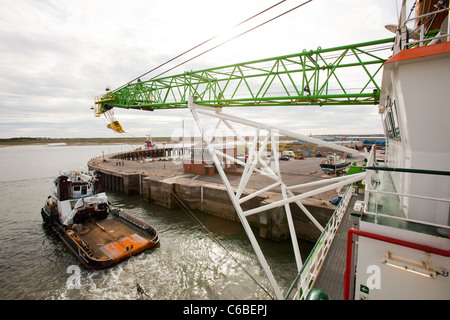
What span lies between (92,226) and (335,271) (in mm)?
17087

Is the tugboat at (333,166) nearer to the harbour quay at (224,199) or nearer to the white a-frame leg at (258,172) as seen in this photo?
the harbour quay at (224,199)

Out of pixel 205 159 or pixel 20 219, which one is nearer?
pixel 20 219

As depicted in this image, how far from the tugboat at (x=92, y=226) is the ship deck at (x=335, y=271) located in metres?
11.3

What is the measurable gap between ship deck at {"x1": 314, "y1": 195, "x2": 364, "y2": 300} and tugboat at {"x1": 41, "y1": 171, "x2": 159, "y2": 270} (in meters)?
11.3

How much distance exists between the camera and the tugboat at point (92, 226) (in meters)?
12.9

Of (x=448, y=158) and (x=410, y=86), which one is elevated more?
(x=410, y=86)

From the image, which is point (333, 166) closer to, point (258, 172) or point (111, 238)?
point (258, 172)

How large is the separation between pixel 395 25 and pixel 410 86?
12.6 feet

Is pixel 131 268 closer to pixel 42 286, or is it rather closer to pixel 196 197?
pixel 42 286

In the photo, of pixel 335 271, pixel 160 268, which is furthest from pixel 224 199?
pixel 335 271

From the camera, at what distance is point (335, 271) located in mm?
6344

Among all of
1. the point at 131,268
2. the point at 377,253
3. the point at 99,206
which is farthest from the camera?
the point at 99,206

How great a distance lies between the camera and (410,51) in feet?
14.5
